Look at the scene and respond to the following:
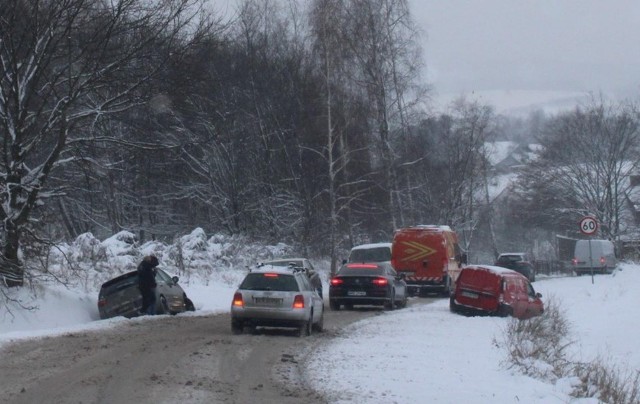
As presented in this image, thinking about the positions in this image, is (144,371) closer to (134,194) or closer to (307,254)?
(307,254)

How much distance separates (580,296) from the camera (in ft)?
126

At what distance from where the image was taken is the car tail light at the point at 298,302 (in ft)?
68.3

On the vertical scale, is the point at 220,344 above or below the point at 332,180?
below

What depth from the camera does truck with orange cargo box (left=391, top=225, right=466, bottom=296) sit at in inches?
1531

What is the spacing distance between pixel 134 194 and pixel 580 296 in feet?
82.3

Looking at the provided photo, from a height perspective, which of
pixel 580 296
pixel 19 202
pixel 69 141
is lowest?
pixel 580 296

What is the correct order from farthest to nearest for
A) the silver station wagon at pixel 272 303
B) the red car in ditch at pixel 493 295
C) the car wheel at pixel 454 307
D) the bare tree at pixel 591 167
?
1. the bare tree at pixel 591 167
2. the car wheel at pixel 454 307
3. the red car in ditch at pixel 493 295
4. the silver station wagon at pixel 272 303

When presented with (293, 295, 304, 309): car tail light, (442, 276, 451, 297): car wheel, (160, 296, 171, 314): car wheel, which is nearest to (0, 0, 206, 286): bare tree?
(160, 296, 171, 314): car wheel

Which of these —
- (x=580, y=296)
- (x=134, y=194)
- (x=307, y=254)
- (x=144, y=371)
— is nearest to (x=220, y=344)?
(x=144, y=371)

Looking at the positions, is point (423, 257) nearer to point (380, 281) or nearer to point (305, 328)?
point (380, 281)

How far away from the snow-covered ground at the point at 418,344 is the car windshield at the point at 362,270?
1568 millimetres

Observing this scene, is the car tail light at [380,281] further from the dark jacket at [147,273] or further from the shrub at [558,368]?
the shrub at [558,368]

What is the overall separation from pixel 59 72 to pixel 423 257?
19.6 metres

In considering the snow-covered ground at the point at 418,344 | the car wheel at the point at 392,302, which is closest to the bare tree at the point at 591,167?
the snow-covered ground at the point at 418,344
